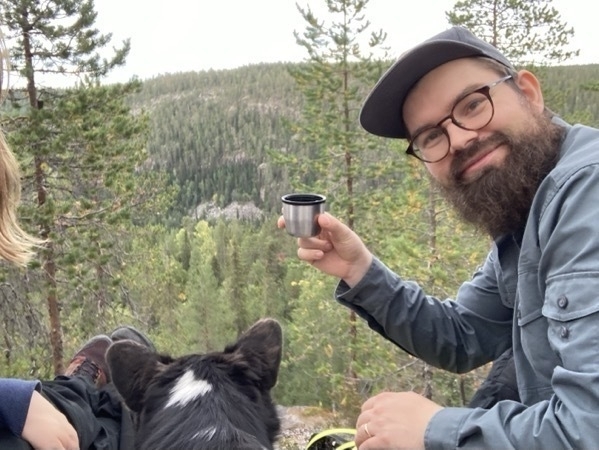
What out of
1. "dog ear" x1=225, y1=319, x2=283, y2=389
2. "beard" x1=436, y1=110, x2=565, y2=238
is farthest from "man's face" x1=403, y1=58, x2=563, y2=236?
"dog ear" x1=225, y1=319, x2=283, y2=389

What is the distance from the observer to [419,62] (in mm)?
2316

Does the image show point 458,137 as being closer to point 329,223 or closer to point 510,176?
point 510,176

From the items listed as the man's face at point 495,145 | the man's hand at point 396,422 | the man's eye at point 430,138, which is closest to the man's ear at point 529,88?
the man's face at point 495,145

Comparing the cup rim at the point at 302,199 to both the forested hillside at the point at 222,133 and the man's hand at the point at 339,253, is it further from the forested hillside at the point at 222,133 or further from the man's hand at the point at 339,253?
the forested hillside at the point at 222,133

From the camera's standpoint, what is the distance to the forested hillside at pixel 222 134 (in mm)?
95688

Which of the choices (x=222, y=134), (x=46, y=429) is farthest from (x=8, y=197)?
(x=222, y=134)

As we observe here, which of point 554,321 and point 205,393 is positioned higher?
point 554,321

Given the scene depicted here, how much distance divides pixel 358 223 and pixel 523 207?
45.7ft

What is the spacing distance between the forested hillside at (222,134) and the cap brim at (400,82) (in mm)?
75940

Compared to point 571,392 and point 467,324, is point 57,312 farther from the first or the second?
point 571,392

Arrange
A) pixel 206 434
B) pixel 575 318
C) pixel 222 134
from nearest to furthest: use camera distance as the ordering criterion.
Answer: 1. pixel 575 318
2. pixel 206 434
3. pixel 222 134

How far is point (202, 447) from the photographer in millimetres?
1625

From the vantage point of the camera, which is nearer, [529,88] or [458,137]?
[458,137]

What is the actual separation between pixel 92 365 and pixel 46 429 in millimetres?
1665
